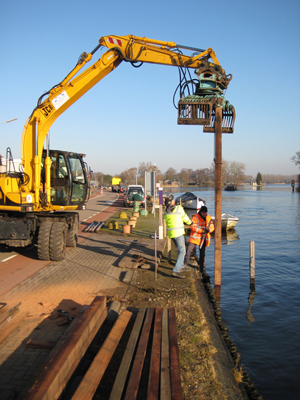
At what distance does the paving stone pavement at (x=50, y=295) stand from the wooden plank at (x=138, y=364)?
4.15ft

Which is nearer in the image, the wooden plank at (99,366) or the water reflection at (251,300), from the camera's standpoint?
the wooden plank at (99,366)

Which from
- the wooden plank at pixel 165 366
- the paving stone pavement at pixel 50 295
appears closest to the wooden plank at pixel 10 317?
the paving stone pavement at pixel 50 295

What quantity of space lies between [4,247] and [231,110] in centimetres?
998

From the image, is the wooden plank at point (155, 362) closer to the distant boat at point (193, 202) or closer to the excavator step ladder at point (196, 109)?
the excavator step ladder at point (196, 109)

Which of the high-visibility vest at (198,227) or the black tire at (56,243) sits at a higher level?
the high-visibility vest at (198,227)

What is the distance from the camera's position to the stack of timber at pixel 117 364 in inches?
152

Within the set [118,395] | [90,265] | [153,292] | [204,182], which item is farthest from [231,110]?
[204,182]

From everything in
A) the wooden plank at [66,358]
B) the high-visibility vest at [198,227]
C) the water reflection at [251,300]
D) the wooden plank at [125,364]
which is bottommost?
the water reflection at [251,300]

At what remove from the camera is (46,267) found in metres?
10.6

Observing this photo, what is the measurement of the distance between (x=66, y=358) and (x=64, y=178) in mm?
9047

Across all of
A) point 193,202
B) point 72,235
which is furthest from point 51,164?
point 193,202

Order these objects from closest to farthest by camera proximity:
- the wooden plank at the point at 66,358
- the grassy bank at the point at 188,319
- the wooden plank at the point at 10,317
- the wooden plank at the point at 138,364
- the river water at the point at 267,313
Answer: the wooden plank at the point at 66,358
the wooden plank at the point at 138,364
the grassy bank at the point at 188,319
the wooden plank at the point at 10,317
the river water at the point at 267,313

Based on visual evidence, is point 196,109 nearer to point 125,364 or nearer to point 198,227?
point 198,227

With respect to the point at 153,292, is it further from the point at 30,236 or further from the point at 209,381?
the point at 30,236
